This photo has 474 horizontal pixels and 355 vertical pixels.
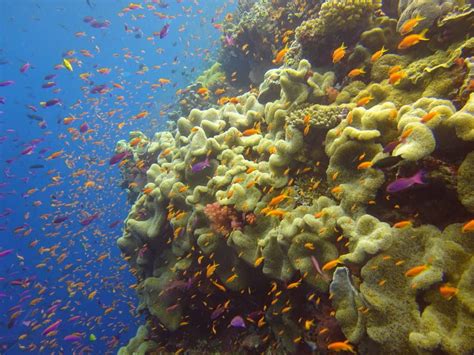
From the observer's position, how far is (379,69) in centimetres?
485

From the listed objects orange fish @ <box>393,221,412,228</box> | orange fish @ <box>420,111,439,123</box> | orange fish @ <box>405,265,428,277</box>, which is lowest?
orange fish @ <box>405,265,428,277</box>

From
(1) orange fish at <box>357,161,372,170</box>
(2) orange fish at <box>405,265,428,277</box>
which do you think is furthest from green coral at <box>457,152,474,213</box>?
(1) orange fish at <box>357,161,372,170</box>

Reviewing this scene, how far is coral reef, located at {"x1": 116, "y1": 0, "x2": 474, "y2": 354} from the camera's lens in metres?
2.99

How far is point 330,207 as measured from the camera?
3756mm

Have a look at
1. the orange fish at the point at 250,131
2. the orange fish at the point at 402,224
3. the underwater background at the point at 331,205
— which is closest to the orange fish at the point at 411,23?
the underwater background at the point at 331,205

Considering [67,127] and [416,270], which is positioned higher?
[67,127]

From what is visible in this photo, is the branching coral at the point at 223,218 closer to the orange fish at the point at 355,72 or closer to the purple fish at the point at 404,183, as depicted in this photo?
the purple fish at the point at 404,183

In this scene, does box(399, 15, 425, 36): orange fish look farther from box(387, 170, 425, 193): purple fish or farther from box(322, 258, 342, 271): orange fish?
box(322, 258, 342, 271): orange fish

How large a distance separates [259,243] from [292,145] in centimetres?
139

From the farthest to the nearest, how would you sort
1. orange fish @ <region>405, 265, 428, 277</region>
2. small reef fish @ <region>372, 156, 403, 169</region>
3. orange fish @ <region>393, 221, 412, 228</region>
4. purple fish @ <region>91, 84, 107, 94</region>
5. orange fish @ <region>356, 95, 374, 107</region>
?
purple fish @ <region>91, 84, 107, 94</region>, orange fish @ <region>356, 95, 374, 107</region>, small reef fish @ <region>372, 156, 403, 169</region>, orange fish @ <region>393, 221, 412, 228</region>, orange fish @ <region>405, 265, 428, 277</region>

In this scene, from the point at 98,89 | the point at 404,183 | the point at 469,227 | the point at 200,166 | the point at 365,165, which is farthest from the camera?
the point at 98,89

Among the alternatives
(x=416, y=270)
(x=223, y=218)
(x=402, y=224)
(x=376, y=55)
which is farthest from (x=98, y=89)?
(x=416, y=270)

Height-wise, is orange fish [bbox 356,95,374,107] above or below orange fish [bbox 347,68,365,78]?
below

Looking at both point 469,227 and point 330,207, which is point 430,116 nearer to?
point 469,227
